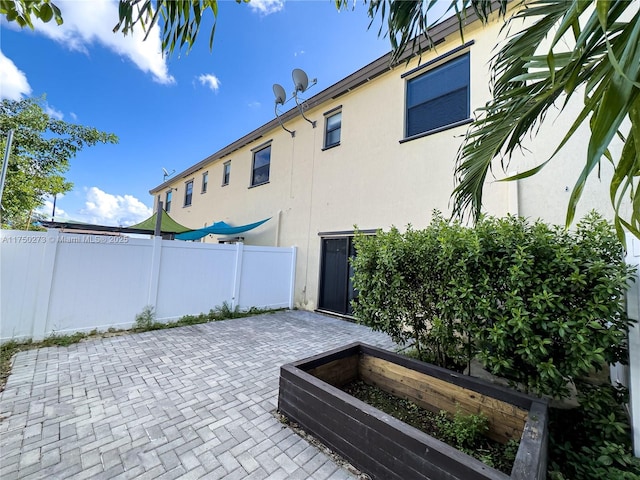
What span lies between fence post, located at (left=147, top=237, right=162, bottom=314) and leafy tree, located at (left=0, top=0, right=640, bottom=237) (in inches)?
169

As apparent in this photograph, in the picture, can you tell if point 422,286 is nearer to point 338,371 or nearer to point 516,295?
point 516,295

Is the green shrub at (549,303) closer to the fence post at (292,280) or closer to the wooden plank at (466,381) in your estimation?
the wooden plank at (466,381)

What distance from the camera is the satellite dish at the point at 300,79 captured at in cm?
791

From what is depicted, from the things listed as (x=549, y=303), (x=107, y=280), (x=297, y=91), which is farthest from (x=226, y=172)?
(x=549, y=303)

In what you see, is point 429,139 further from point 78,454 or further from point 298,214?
point 78,454

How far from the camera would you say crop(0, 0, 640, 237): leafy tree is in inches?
38.9

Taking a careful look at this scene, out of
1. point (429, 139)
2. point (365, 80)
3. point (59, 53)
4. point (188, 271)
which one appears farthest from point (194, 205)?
point (429, 139)

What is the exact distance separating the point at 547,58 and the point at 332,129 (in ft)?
24.6

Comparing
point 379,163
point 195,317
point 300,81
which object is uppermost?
point 300,81

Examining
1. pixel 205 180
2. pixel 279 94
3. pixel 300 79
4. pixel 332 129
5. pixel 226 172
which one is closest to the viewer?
pixel 300 79

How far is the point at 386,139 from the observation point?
6.68m

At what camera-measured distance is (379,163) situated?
22.1 ft

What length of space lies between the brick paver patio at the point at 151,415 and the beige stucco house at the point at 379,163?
3469mm

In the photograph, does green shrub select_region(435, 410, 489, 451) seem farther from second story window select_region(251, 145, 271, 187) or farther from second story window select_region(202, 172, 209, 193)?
second story window select_region(202, 172, 209, 193)
